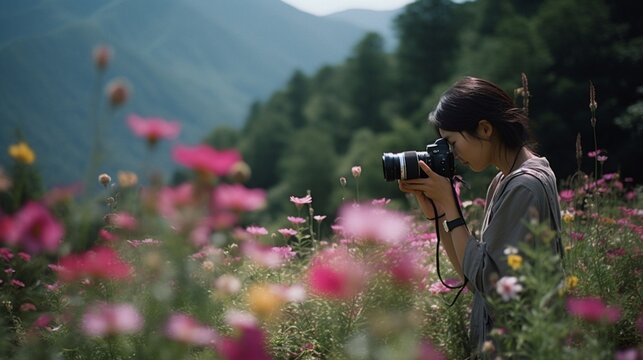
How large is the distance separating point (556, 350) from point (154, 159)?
0.76 m

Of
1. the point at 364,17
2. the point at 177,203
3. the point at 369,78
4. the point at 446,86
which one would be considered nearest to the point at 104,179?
the point at 177,203

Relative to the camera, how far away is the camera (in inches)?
68.9

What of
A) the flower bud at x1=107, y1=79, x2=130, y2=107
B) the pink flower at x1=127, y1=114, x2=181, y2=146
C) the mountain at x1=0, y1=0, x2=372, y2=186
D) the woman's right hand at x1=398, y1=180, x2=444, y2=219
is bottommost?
the mountain at x1=0, y1=0, x2=372, y2=186

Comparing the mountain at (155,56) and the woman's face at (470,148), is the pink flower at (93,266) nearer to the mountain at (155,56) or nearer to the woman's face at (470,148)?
the woman's face at (470,148)

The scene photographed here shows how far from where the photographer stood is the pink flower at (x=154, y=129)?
86 centimetres

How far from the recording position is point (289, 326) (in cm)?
192

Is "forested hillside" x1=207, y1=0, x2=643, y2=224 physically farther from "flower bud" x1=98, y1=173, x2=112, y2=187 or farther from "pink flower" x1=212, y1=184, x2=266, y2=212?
"pink flower" x1=212, y1=184, x2=266, y2=212

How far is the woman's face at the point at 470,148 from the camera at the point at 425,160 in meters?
0.02

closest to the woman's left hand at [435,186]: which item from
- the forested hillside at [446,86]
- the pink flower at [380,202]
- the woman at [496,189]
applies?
the woman at [496,189]

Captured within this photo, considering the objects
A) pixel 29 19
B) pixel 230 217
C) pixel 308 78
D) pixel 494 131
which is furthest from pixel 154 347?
pixel 29 19

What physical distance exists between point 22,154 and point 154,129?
0.28 metres

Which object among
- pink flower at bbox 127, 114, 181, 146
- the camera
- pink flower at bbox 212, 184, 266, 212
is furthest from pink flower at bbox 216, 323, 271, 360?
the camera

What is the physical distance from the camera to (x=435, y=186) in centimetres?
173

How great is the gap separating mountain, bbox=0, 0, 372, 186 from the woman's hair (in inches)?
931
